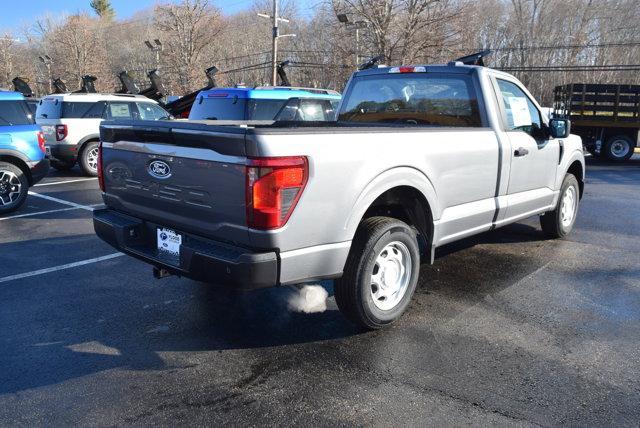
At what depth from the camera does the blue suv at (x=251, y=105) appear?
9273 mm

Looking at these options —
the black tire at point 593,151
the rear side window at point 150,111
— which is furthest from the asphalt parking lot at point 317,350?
the black tire at point 593,151

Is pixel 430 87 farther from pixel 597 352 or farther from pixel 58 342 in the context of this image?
pixel 58 342

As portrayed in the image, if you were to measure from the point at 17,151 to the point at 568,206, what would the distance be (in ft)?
25.7

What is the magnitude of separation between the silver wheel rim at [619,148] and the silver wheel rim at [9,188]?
52.8 ft

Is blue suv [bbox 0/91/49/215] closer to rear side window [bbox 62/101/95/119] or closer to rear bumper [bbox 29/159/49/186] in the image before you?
rear bumper [bbox 29/159/49/186]

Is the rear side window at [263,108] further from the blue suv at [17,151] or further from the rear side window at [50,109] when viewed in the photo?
the rear side window at [50,109]

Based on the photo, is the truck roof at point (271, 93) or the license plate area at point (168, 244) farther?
the truck roof at point (271, 93)

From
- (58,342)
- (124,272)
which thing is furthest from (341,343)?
(124,272)

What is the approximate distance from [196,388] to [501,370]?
187 cm

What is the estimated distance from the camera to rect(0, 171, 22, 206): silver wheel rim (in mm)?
7785

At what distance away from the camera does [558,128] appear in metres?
5.29

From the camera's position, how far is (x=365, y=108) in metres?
5.50

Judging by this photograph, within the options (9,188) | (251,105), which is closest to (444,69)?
(251,105)

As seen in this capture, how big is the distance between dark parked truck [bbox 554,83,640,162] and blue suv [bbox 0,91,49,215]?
1354cm
